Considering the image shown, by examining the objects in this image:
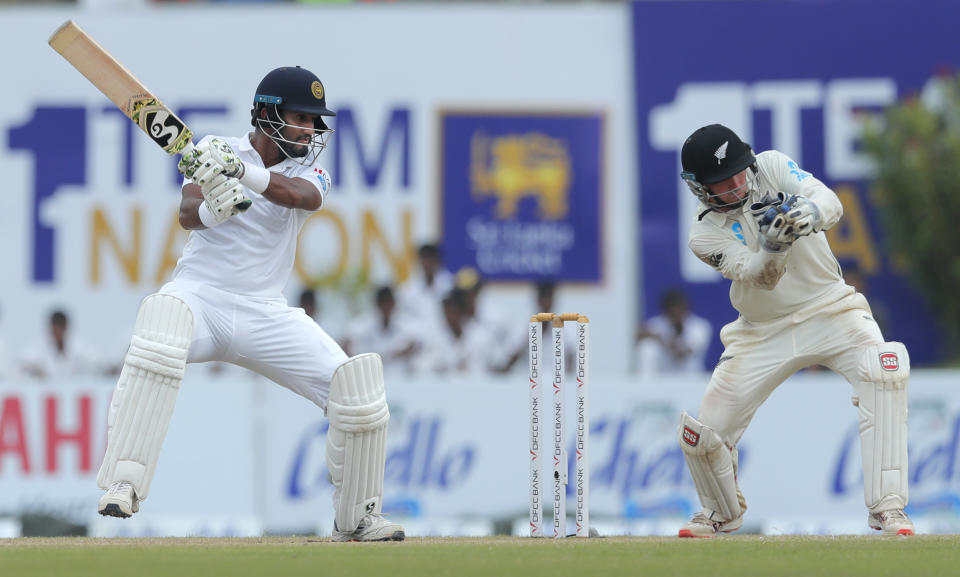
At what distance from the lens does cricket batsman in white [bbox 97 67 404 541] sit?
229 inches

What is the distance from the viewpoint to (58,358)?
37.4ft

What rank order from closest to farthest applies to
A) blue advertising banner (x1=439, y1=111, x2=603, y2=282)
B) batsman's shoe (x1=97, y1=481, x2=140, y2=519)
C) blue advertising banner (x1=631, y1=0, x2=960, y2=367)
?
batsman's shoe (x1=97, y1=481, x2=140, y2=519), blue advertising banner (x1=631, y1=0, x2=960, y2=367), blue advertising banner (x1=439, y1=111, x2=603, y2=282)

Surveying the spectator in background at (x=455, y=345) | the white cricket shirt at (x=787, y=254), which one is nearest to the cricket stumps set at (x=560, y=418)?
the white cricket shirt at (x=787, y=254)

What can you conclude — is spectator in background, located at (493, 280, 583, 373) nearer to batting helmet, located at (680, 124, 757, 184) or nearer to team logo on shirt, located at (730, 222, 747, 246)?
team logo on shirt, located at (730, 222, 747, 246)

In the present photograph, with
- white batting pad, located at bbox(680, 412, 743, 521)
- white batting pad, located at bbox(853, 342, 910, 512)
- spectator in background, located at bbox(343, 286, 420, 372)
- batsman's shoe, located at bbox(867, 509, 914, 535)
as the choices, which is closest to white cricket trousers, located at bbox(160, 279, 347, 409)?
white batting pad, located at bbox(680, 412, 743, 521)

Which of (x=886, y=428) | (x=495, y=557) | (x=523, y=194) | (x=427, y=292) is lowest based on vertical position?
(x=495, y=557)

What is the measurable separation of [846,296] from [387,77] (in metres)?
6.85

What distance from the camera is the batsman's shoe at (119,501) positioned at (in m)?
5.60

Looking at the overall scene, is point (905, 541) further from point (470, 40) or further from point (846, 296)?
point (470, 40)

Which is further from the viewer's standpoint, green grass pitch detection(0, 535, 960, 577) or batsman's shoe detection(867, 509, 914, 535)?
batsman's shoe detection(867, 509, 914, 535)

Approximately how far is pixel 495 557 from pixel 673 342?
19.9ft

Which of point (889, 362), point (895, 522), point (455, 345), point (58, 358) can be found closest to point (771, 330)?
point (889, 362)

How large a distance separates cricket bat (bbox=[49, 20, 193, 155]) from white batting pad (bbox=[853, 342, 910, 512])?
292 cm

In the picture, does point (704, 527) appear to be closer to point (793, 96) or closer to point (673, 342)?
point (673, 342)
